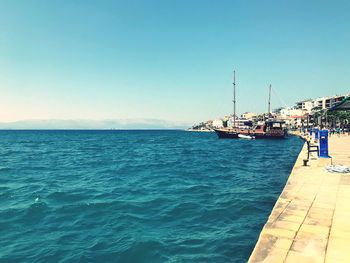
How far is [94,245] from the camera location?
18.1 ft

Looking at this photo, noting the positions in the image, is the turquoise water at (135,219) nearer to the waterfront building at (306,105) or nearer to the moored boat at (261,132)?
the moored boat at (261,132)

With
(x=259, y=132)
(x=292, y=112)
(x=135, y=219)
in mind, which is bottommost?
(x=135, y=219)

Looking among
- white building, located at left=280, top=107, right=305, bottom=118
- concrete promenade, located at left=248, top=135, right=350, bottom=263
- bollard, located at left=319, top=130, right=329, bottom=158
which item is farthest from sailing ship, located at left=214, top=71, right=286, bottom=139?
white building, located at left=280, top=107, right=305, bottom=118

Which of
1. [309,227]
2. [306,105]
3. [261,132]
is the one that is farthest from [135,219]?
[306,105]

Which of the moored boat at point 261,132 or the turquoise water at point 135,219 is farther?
the moored boat at point 261,132

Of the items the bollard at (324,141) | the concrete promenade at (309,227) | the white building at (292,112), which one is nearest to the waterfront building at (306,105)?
the white building at (292,112)

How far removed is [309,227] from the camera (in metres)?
4.39

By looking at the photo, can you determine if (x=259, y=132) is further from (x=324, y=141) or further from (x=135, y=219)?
(x=135, y=219)

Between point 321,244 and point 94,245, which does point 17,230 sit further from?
point 321,244

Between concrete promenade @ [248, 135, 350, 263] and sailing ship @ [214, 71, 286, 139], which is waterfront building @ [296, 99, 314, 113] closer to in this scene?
sailing ship @ [214, 71, 286, 139]

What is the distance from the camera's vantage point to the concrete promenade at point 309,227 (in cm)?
346

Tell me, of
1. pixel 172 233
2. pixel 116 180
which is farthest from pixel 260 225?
pixel 116 180

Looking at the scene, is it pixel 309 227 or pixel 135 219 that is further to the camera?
pixel 135 219

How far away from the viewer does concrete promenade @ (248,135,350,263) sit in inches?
136
